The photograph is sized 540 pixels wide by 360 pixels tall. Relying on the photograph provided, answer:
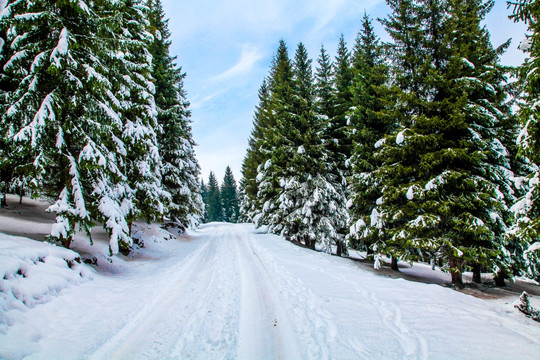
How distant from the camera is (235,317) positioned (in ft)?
18.0

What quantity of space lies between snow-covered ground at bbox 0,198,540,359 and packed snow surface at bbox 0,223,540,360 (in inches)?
0.9

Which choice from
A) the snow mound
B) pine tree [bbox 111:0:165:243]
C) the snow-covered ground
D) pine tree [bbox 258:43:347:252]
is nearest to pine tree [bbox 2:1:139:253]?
the snow mound

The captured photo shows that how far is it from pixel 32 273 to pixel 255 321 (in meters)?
5.46

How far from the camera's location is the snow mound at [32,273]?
16.0ft

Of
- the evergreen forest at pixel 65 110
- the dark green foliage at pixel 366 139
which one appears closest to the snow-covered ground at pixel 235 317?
the evergreen forest at pixel 65 110

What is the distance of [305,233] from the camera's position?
16.6m

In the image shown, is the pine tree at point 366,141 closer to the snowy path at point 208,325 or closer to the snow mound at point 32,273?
the snowy path at point 208,325

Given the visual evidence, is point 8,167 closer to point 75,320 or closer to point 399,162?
point 75,320

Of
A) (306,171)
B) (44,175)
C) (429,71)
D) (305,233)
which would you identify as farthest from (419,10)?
(44,175)

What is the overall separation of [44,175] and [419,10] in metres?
17.0

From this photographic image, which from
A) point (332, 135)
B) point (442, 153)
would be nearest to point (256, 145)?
point (332, 135)

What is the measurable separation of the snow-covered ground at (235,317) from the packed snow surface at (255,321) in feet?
0.08

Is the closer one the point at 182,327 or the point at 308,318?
the point at 182,327

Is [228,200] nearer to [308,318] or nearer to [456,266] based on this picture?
[456,266]
